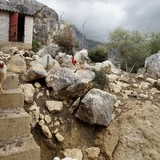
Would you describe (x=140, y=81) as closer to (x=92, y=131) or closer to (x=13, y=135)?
(x=92, y=131)

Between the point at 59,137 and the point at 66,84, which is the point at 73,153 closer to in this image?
the point at 59,137

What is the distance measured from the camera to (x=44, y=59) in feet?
19.1

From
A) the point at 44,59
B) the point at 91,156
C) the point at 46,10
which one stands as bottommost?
the point at 91,156

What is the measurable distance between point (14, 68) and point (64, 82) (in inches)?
51.9

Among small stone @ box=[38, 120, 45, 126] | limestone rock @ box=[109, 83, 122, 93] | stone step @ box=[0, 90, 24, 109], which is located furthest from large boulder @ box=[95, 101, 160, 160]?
stone step @ box=[0, 90, 24, 109]

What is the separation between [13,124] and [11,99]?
0.43 meters

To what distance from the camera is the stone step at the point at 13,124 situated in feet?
7.79

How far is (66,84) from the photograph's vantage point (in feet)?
14.4

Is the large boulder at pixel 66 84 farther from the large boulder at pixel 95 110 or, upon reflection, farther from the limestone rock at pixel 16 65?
the limestone rock at pixel 16 65

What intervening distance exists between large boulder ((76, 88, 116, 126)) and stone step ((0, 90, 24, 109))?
64.7 inches

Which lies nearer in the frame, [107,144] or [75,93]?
[107,144]

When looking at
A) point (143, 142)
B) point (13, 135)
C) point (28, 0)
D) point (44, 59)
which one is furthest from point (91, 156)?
point (28, 0)

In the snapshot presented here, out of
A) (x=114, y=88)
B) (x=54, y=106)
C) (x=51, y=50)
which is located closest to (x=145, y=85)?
(x=114, y=88)

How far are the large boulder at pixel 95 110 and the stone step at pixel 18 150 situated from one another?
6.23 ft
